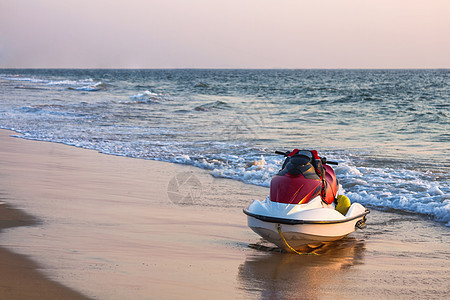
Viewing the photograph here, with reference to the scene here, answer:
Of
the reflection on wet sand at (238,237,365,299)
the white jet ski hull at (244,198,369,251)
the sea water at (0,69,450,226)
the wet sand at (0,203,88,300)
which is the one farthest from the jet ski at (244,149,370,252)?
the sea water at (0,69,450,226)

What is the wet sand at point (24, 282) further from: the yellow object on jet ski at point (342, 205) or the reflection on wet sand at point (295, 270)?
the yellow object on jet ski at point (342, 205)

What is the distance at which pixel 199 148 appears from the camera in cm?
1415

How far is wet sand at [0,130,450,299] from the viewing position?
4.61m

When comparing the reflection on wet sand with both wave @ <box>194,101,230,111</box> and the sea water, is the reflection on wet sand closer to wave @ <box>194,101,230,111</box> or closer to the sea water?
the sea water

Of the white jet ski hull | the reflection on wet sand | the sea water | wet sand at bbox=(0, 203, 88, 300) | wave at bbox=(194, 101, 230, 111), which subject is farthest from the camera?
wave at bbox=(194, 101, 230, 111)

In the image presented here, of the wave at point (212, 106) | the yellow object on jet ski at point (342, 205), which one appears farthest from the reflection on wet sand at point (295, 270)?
the wave at point (212, 106)

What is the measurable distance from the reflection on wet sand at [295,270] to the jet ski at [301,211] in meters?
0.16

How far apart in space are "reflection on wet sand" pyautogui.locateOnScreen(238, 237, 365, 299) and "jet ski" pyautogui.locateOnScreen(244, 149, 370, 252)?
0.16 meters

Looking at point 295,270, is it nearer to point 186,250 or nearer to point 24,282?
point 186,250

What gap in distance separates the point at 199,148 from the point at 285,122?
7.14 m

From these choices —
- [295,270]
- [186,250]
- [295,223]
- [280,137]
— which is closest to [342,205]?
[295,223]

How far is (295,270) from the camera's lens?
17.1 ft

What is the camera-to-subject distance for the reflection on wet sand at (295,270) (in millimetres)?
4605

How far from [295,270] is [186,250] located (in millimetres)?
1155
